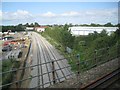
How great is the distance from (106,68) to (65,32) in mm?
29875

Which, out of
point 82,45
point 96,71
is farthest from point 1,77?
point 82,45

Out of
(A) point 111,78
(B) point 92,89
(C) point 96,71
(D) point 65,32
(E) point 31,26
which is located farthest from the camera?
(E) point 31,26

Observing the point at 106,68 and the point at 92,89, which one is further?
the point at 106,68

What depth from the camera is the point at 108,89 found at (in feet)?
17.3

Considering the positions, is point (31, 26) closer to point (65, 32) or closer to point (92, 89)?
→ point (65, 32)

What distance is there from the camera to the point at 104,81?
584 cm

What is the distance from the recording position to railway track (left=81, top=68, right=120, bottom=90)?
5.34 meters

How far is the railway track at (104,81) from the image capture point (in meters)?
5.34

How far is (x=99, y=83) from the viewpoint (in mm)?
5590

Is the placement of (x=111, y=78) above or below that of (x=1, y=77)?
above

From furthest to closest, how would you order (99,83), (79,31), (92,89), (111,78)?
(79,31) → (111,78) → (99,83) → (92,89)

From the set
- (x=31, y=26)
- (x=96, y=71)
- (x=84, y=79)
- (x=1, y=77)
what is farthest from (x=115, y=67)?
(x=31, y=26)

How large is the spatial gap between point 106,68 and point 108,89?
2.42 metres

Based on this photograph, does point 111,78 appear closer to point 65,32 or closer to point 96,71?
point 96,71
